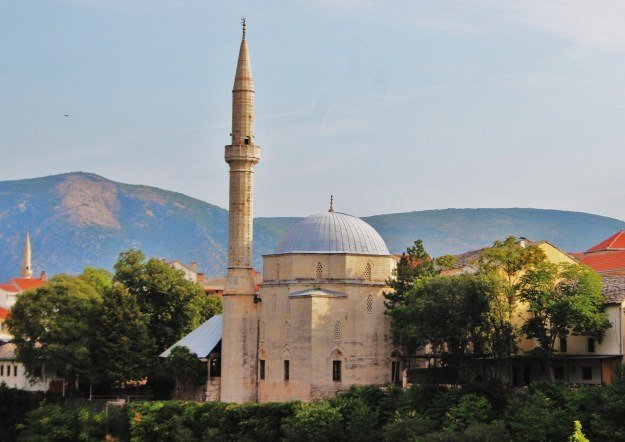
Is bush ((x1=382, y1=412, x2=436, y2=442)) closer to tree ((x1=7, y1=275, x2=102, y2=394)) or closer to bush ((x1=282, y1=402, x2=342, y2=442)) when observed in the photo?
bush ((x1=282, y1=402, x2=342, y2=442))

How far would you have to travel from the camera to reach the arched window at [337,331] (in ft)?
171

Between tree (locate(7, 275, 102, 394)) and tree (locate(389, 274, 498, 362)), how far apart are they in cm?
2002

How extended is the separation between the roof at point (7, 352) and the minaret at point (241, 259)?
75.0ft

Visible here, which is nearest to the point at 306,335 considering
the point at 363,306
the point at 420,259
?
the point at 363,306

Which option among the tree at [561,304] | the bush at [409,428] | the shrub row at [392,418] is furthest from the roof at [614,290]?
the bush at [409,428]

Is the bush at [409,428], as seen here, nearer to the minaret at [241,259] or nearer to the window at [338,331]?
the window at [338,331]

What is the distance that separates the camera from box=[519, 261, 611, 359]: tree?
1789 inches

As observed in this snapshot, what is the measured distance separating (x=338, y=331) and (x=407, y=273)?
4463 millimetres

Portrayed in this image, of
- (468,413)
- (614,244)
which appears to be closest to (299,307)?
(468,413)

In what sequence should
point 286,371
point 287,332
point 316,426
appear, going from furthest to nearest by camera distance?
point 287,332
point 286,371
point 316,426

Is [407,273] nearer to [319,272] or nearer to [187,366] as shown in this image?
[319,272]

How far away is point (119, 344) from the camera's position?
59438 mm

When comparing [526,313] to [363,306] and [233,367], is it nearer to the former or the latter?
[363,306]

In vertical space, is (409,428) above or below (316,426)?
above
